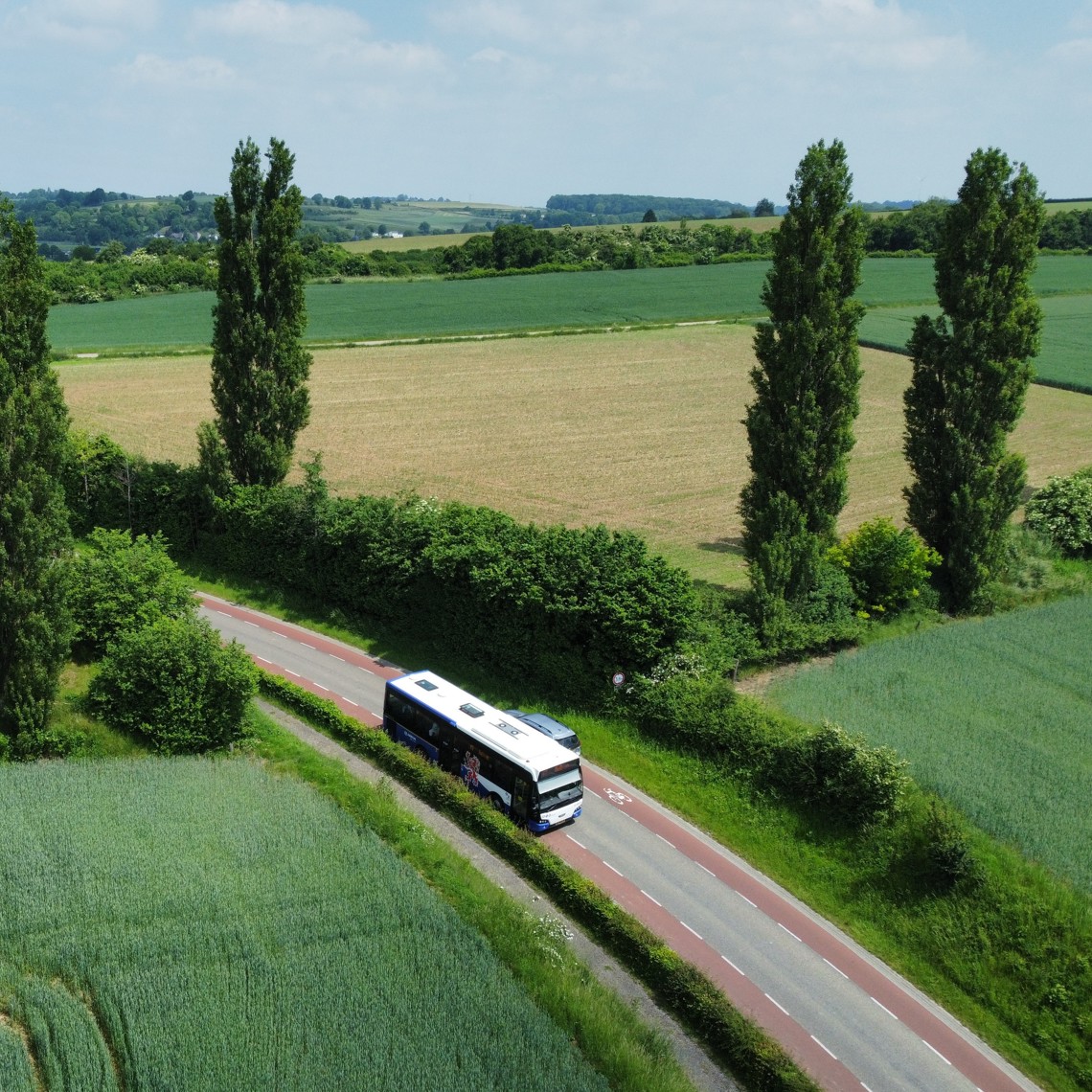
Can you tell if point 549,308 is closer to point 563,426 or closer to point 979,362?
point 563,426

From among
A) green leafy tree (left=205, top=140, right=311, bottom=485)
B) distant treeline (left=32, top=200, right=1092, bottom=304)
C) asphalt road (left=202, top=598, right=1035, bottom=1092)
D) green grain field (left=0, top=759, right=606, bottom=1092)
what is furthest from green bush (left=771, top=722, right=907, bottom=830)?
distant treeline (left=32, top=200, right=1092, bottom=304)

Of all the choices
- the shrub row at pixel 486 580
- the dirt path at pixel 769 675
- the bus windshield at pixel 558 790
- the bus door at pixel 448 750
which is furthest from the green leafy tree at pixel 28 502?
the dirt path at pixel 769 675

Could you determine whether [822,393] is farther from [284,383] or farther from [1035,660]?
[284,383]

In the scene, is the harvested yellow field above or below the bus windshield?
above

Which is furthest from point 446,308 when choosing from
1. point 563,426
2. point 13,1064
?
point 13,1064

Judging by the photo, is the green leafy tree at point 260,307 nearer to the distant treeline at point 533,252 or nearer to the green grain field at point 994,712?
the green grain field at point 994,712

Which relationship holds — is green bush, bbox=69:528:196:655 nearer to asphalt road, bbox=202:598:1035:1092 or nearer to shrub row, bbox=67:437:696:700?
shrub row, bbox=67:437:696:700
